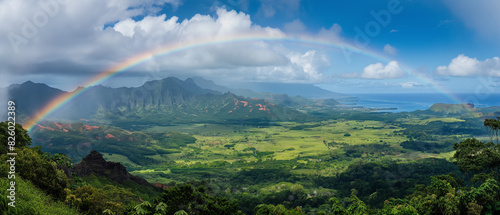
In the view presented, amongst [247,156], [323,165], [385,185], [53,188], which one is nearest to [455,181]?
[53,188]

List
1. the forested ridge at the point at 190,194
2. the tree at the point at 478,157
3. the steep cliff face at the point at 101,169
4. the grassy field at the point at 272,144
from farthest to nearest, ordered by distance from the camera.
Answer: the grassy field at the point at 272,144
the steep cliff face at the point at 101,169
the tree at the point at 478,157
the forested ridge at the point at 190,194

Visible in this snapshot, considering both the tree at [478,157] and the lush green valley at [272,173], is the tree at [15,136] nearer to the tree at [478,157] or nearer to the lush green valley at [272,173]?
the lush green valley at [272,173]

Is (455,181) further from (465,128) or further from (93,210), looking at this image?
(465,128)

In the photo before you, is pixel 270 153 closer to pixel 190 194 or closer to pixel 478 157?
pixel 478 157

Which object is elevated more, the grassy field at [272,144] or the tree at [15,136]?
the tree at [15,136]

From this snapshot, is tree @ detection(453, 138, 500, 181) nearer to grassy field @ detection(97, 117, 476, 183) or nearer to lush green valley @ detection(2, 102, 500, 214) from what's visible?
lush green valley @ detection(2, 102, 500, 214)

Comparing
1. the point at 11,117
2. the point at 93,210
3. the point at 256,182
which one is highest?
the point at 11,117

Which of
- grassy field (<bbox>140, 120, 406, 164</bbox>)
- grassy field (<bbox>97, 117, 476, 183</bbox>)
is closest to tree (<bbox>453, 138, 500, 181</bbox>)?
grassy field (<bbox>97, 117, 476, 183</bbox>)

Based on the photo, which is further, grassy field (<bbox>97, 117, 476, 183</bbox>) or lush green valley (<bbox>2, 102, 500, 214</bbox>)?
grassy field (<bbox>97, 117, 476, 183</bbox>)

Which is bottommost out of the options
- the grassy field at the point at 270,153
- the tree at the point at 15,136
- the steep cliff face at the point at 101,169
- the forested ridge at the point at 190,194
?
the grassy field at the point at 270,153

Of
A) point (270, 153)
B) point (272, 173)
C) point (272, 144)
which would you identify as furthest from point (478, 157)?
point (272, 144)

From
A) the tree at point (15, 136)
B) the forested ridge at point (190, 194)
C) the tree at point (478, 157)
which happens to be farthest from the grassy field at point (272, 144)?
the tree at point (478, 157)
